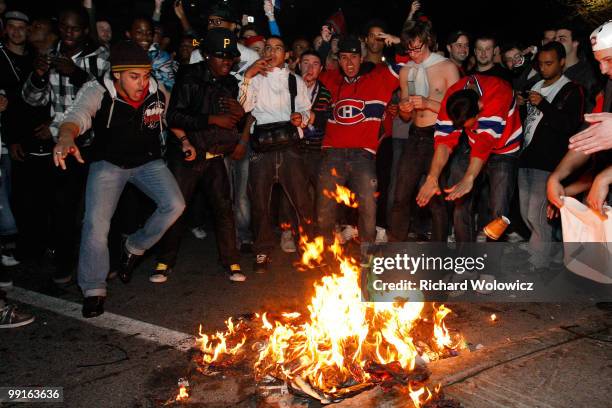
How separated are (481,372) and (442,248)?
2.59 m

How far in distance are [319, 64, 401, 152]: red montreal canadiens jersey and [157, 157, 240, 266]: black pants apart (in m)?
1.35

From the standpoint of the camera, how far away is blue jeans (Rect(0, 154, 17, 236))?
21.4ft

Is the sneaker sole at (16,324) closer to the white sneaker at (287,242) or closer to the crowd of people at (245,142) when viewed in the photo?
the crowd of people at (245,142)

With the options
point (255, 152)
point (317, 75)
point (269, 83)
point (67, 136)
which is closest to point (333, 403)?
point (67, 136)

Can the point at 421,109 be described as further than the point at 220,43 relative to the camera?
Yes

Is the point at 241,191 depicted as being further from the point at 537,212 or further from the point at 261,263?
the point at 537,212

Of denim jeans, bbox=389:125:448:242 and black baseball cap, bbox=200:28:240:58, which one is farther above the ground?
black baseball cap, bbox=200:28:240:58

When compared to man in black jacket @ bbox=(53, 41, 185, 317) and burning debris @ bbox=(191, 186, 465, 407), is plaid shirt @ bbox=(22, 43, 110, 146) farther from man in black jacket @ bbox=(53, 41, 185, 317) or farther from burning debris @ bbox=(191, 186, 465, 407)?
burning debris @ bbox=(191, 186, 465, 407)

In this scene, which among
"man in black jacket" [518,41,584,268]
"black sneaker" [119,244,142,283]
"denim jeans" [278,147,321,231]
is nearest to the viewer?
"black sneaker" [119,244,142,283]

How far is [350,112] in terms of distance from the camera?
6352 millimetres

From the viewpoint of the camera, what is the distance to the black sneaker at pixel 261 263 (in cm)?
639

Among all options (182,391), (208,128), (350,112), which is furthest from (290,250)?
(182,391)

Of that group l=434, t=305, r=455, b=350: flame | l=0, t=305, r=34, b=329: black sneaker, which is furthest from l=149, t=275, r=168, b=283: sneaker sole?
l=434, t=305, r=455, b=350: flame

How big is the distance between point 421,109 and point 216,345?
3397mm
